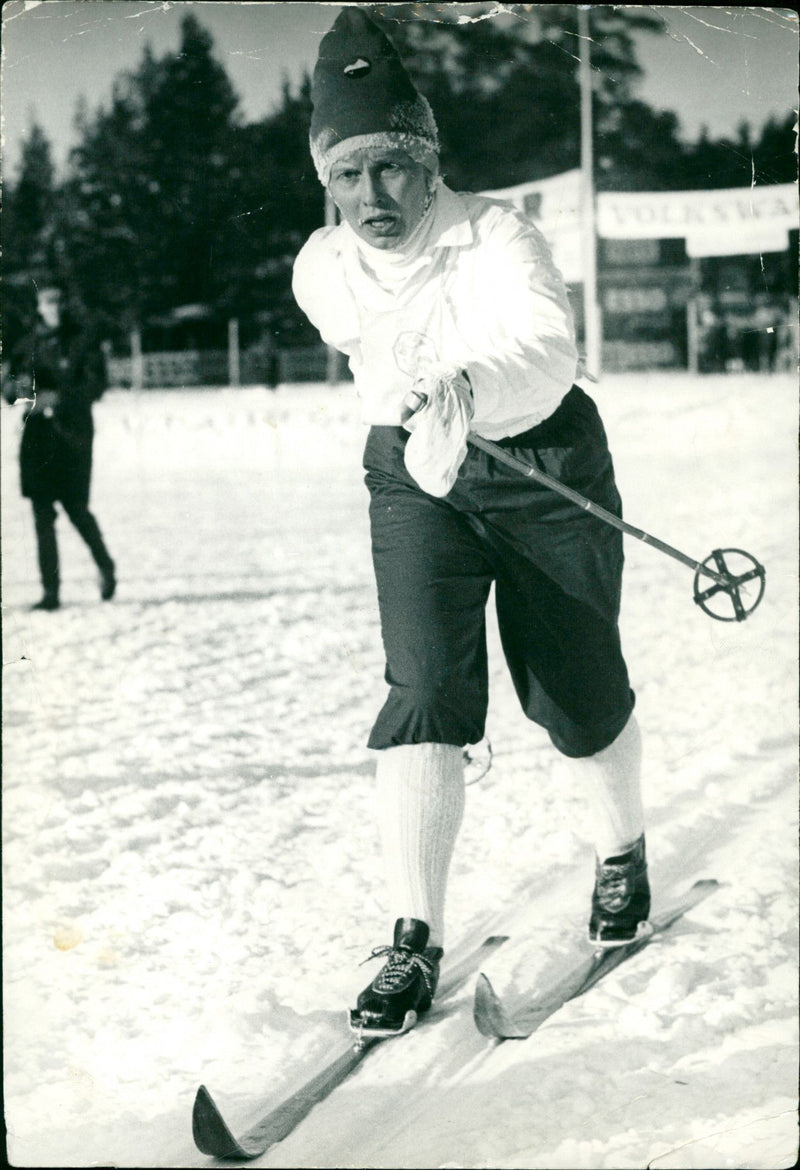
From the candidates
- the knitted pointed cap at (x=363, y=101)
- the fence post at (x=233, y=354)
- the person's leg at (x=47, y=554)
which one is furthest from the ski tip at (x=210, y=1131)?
the fence post at (x=233, y=354)

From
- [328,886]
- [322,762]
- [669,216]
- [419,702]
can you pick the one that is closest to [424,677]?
[419,702]

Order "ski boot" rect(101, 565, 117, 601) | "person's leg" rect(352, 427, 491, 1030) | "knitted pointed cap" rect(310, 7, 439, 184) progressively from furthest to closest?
"ski boot" rect(101, 565, 117, 601) < "person's leg" rect(352, 427, 491, 1030) < "knitted pointed cap" rect(310, 7, 439, 184)

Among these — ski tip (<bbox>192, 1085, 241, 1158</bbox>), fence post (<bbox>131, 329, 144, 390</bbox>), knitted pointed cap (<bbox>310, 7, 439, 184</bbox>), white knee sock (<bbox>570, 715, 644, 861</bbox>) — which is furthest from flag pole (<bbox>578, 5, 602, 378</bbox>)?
fence post (<bbox>131, 329, 144, 390</bbox>)

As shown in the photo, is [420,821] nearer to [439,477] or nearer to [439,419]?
[439,477]

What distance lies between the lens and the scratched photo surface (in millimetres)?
2371

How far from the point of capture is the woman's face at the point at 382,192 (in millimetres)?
2455

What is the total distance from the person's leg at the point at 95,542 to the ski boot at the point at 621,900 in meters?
2.77

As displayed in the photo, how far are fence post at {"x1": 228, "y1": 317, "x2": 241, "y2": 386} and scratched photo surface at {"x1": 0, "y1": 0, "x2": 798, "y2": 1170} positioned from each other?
0.11ft

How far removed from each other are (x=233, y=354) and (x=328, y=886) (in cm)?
231

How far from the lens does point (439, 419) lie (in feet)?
7.27

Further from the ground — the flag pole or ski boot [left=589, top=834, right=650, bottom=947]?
the flag pole

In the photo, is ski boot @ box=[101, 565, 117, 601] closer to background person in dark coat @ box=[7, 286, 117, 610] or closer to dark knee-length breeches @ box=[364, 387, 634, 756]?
background person in dark coat @ box=[7, 286, 117, 610]

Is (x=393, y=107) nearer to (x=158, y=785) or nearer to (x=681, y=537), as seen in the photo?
(x=158, y=785)

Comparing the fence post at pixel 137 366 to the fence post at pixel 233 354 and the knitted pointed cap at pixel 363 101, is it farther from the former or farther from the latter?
the knitted pointed cap at pixel 363 101
